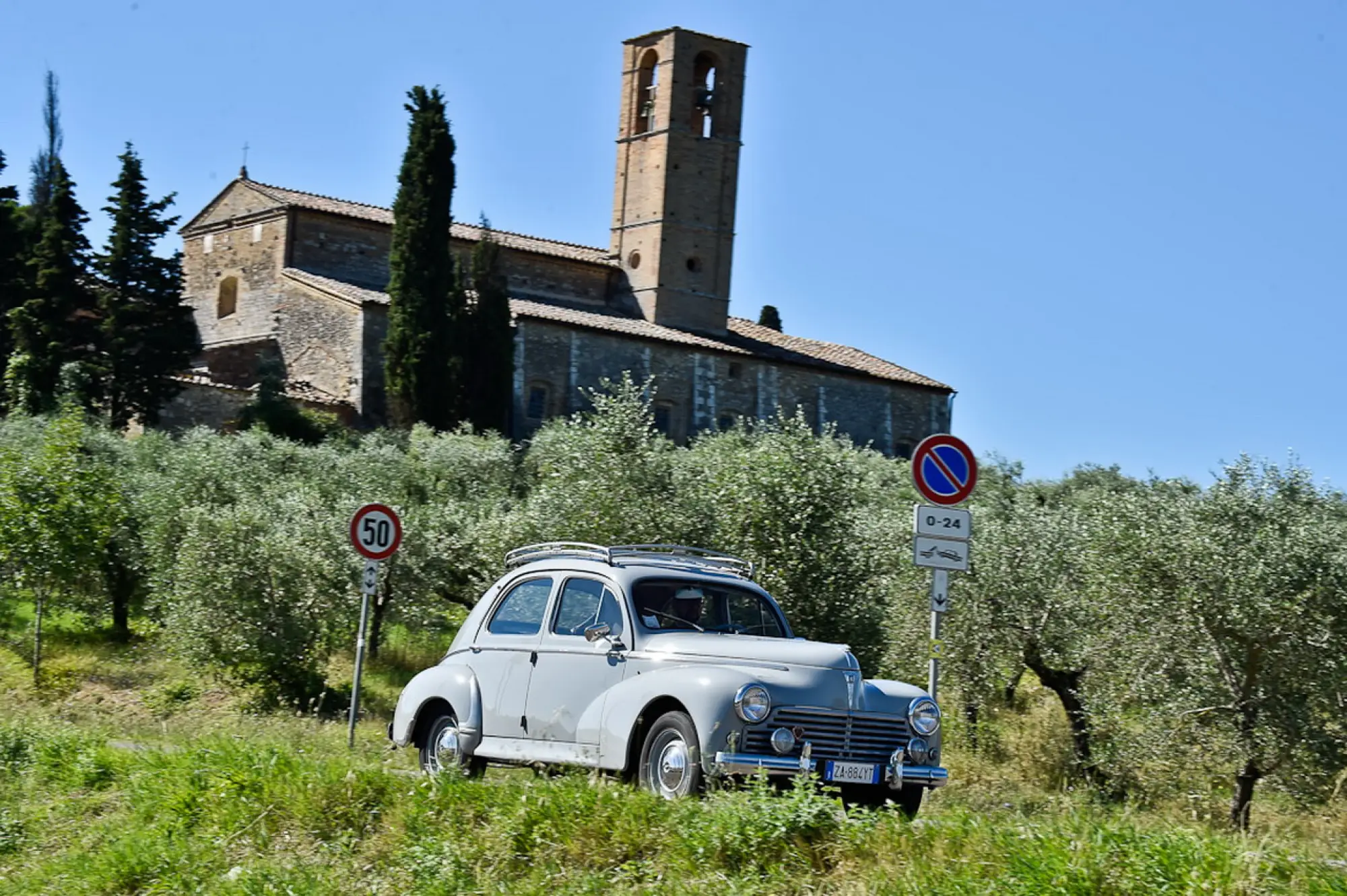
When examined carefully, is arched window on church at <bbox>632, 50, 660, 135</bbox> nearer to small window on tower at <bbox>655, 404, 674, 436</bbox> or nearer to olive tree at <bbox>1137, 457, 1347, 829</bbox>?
small window on tower at <bbox>655, 404, 674, 436</bbox>

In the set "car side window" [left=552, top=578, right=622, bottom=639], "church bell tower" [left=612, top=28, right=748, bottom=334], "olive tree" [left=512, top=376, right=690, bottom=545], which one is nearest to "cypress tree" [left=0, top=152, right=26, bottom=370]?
"church bell tower" [left=612, top=28, right=748, bottom=334]

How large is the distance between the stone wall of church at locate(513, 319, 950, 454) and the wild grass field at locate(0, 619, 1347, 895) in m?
39.1

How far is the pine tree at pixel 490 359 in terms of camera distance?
5294cm

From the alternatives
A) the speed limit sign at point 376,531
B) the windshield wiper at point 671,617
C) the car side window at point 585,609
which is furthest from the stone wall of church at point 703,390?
the windshield wiper at point 671,617

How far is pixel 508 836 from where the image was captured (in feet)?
32.2

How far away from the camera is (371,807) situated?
10961mm

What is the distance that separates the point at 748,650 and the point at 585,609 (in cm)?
142

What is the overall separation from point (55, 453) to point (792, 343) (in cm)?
4140

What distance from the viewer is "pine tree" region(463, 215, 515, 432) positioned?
52938mm

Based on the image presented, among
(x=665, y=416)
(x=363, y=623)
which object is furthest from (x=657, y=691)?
(x=665, y=416)

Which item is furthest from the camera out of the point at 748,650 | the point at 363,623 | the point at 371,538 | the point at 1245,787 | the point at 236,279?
the point at 236,279

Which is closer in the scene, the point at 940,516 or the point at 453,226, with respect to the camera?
the point at 940,516

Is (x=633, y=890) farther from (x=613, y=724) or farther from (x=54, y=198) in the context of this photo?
(x=54, y=198)

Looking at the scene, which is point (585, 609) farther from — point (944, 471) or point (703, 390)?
point (703, 390)
